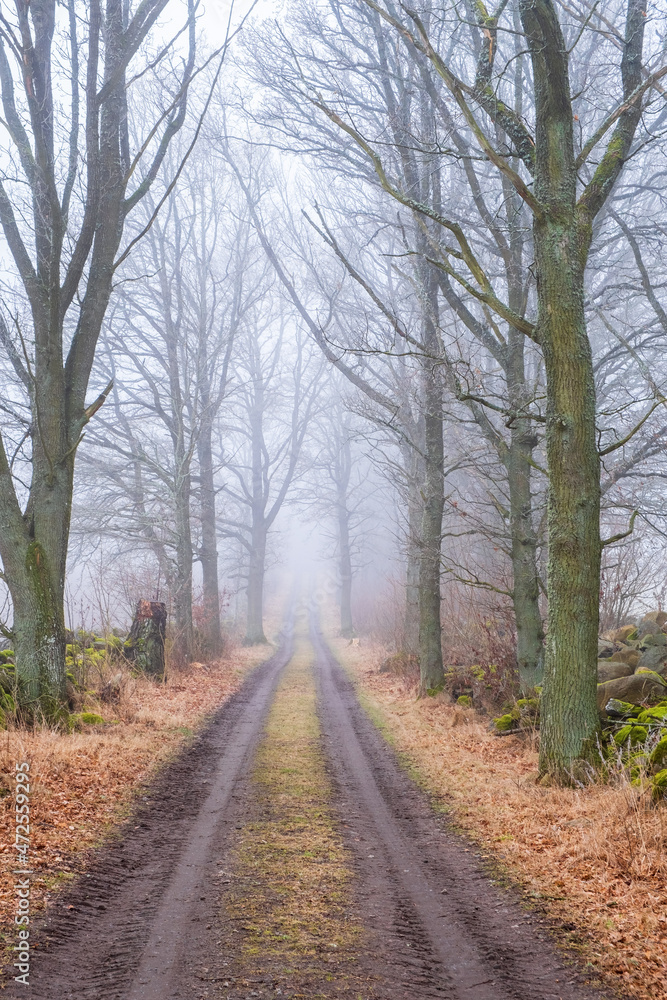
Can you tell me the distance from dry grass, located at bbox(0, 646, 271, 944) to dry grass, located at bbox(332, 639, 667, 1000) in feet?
9.94

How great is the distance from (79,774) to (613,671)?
6.20 meters

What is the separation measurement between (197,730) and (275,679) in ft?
20.6

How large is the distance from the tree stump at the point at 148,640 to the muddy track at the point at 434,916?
21.5 ft

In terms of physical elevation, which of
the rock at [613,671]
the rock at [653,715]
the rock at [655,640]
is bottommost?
the rock at [653,715]

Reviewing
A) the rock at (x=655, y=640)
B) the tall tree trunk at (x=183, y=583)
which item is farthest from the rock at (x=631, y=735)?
the tall tree trunk at (x=183, y=583)

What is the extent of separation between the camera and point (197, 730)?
9.43 metres

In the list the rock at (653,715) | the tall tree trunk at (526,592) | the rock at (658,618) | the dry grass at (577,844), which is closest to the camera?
the dry grass at (577,844)

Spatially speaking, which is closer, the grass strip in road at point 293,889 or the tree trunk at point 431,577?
the grass strip in road at point 293,889

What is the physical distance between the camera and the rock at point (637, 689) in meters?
7.35

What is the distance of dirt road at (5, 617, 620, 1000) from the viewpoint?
10.7 feet

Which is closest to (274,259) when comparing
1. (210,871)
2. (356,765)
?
(356,765)

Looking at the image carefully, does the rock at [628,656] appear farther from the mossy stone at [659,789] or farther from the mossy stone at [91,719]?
the mossy stone at [91,719]

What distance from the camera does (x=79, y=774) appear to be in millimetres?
6344

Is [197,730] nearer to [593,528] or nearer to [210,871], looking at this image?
[210,871]
